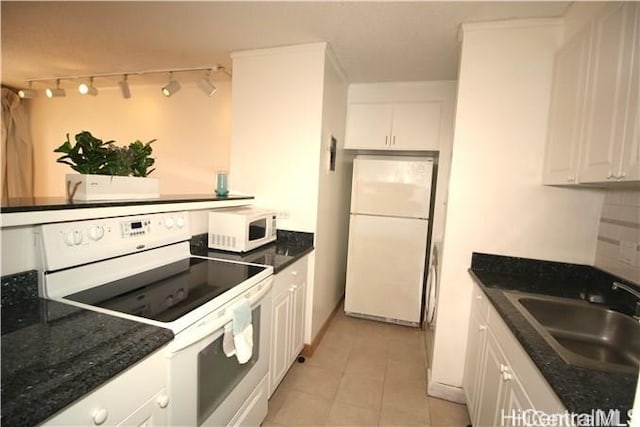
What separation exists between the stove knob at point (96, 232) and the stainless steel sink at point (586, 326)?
1832 mm

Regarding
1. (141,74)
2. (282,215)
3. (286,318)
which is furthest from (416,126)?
(141,74)

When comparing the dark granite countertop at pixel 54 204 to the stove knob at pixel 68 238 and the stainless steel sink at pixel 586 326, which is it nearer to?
the stove knob at pixel 68 238

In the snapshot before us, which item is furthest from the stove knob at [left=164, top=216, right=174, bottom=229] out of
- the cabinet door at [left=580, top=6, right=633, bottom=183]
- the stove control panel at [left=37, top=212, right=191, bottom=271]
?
the cabinet door at [left=580, top=6, right=633, bottom=183]

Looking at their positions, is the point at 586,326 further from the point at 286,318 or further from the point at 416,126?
the point at 416,126

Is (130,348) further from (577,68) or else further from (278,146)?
(577,68)

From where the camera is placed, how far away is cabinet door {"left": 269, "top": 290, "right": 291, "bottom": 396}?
1777 millimetres

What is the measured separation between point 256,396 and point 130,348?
39.4 inches

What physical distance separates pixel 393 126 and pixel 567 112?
155cm

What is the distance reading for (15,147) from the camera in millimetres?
3891

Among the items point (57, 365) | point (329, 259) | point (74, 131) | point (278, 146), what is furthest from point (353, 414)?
point (74, 131)

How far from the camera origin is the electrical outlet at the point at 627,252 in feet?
4.77

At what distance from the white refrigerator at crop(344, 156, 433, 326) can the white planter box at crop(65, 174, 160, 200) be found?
6.49ft

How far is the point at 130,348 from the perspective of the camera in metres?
0.82

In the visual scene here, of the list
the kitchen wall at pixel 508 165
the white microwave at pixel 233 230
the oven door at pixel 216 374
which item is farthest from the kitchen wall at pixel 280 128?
the kitchen wall at pixel 508 165
